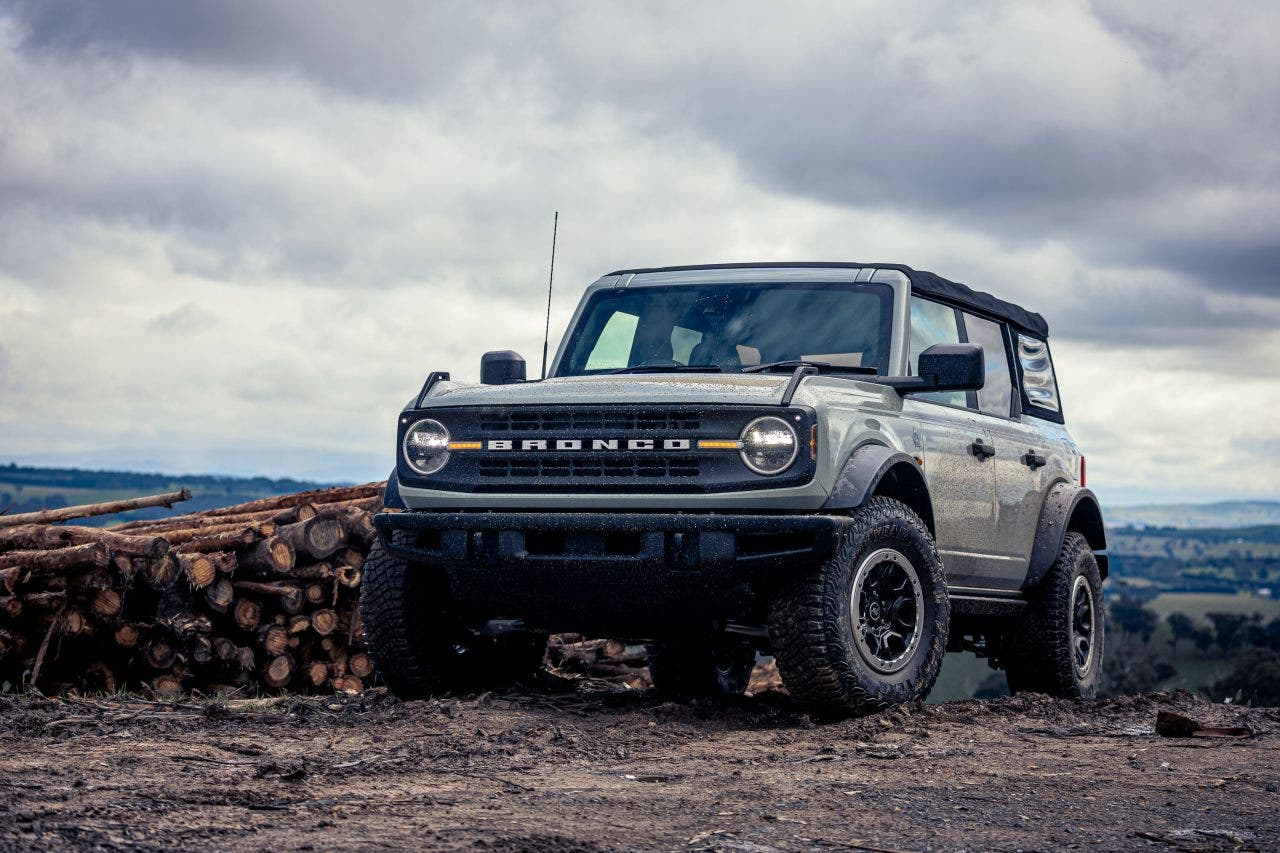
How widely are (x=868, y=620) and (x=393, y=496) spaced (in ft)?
7.81

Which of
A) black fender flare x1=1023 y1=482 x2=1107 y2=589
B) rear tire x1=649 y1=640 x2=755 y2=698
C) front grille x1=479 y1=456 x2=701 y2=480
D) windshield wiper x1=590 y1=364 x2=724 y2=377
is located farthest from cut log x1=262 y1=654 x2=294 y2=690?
black fender flare x1=1023 y1=482 x2=1107 y2=589

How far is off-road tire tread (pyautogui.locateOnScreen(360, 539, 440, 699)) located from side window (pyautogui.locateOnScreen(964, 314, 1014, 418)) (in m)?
3.59

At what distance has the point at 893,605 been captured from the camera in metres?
7.14

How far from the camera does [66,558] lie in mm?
9875

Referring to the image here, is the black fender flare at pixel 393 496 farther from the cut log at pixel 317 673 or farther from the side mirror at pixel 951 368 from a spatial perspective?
the cut log at pixel 317 673

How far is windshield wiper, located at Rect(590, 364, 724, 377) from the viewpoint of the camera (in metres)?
7.59

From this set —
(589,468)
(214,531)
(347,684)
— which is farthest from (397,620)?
(214,531)

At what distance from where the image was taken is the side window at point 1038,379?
32.4ft

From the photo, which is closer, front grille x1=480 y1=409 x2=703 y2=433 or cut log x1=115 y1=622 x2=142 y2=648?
front grille x1=480 y1=409 x2=703 y2=433

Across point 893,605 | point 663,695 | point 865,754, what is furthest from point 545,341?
point 865,754

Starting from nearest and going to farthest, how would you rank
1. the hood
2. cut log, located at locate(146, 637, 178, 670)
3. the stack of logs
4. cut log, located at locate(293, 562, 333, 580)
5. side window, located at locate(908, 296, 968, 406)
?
1. the hood
2. side window, located at locate(908, 296, 968, 406)
3. the stack of logs
4. cut log, located at locate(146, 637, 178, 670)
5. cut log, located at locate(293, 562, 333, 580)

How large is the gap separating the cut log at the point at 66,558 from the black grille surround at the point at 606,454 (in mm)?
3807

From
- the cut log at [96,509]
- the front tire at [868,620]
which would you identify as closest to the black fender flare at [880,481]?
the front tire at [868,620]

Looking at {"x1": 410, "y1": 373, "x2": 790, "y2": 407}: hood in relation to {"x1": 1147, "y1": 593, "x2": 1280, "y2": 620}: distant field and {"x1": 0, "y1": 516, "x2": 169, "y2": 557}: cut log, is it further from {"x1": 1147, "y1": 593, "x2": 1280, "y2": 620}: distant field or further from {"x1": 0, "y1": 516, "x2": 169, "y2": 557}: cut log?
{"x1": 1147, "y1": 593, "x2": 1280, "y2": 620}: distant field
